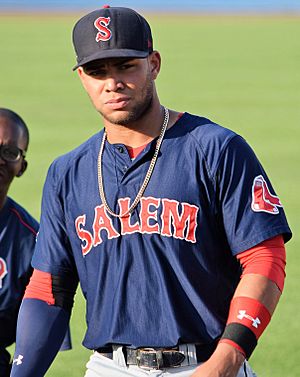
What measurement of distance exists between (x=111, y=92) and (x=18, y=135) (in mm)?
2422

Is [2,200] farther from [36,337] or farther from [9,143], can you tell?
[36,337]

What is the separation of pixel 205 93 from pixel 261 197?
20.6 metres

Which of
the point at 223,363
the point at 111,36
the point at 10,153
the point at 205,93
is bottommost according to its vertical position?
the point at 223,363

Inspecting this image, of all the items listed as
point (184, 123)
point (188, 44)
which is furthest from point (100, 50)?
point (188, 44)

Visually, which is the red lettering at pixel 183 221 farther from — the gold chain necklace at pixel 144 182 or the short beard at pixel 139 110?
the short beard at pixel 139 110

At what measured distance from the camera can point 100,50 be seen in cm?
415

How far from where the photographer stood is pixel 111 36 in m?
4.17

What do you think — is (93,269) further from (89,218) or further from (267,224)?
(267,224)

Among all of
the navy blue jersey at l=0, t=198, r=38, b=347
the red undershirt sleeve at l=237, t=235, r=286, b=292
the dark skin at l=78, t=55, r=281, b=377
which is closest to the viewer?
the red undershirt sleeve at l=237, t=235, r=286, b=292

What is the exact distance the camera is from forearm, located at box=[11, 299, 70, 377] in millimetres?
4352

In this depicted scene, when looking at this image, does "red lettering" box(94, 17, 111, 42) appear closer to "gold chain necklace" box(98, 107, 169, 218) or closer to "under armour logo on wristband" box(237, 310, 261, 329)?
"gold chain necklace" box(98, 107, 169, 218)

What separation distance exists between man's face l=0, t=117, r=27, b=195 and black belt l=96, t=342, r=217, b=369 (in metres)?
2.30

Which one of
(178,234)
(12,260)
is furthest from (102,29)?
(12,260)

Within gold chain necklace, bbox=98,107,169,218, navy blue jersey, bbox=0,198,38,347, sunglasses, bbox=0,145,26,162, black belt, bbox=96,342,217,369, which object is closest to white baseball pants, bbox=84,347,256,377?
black belt, bbox=96,342,217,369
